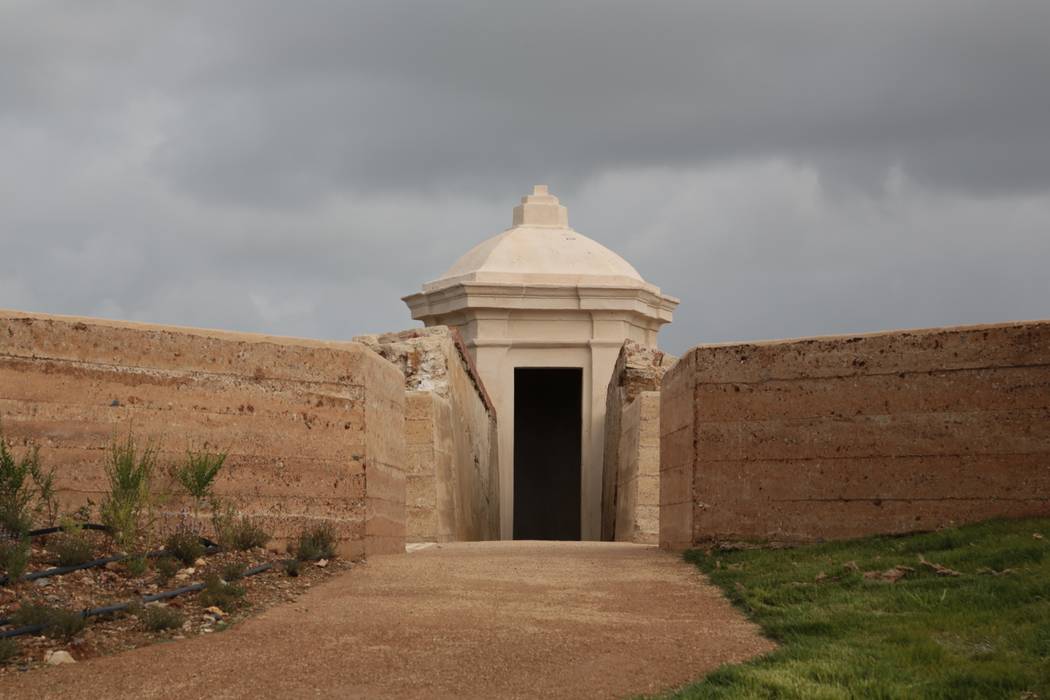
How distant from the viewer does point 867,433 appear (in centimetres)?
1116

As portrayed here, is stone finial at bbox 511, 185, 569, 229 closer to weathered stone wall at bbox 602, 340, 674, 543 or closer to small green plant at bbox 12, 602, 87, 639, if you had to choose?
weathered stone wall at bbox 602, 340, 674, 543

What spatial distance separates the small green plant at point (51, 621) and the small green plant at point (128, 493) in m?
1.83

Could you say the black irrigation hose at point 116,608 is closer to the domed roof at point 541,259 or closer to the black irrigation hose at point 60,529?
the black irrigation hose at point 60,529

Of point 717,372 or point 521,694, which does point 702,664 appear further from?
point 717,372

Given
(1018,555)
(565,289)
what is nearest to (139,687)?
(1018,555)

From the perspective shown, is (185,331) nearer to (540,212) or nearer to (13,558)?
(13,558)

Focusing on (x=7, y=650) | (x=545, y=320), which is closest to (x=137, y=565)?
(x=7, y=650)

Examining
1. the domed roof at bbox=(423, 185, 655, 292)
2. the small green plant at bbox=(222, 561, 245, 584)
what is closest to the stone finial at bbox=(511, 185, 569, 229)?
the domed roof at bbox=(423, 185, 655, 292)

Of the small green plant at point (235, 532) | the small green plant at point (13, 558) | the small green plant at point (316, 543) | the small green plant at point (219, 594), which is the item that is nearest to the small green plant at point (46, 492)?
the small green plant at point (13, 558)

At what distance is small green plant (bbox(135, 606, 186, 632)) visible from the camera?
7.78 meters

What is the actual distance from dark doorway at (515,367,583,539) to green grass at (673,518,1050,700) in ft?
67.7

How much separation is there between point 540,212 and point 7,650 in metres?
23.7

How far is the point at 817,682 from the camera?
6625 mm

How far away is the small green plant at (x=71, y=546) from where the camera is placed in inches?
345
